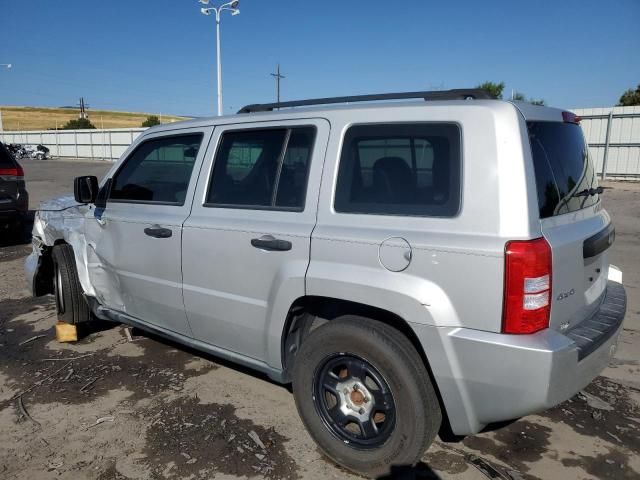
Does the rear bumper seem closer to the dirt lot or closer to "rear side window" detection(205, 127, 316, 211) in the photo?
the dirt lot

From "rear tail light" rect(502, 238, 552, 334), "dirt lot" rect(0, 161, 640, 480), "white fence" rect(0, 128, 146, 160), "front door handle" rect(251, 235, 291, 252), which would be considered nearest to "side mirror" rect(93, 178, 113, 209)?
"dirt lot" rect(0, 161, 640, 480)

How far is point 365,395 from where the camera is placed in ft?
8.76

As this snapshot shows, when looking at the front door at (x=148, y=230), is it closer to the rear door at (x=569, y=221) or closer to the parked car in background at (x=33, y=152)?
the rear door at (x=569, y=221)

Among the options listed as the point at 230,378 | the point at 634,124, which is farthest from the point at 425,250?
the point at 634,124

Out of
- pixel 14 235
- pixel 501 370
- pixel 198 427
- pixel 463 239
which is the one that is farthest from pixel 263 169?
pixel 14 235

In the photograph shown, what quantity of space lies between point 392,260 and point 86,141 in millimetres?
47331

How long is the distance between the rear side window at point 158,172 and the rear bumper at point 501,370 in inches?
80.4

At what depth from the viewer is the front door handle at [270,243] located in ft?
9.21

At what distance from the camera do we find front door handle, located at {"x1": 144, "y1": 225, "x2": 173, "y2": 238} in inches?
136

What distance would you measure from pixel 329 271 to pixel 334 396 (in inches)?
28.7

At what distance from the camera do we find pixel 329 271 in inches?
103

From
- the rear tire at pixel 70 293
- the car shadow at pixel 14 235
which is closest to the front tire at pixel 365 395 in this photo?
the rear tire at pixel 70 293

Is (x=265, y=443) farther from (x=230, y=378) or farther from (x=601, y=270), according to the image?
(x=601, y=270)

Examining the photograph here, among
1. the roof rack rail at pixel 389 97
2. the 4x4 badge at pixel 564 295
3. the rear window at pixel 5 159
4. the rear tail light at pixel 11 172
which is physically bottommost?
→ the 4x4 badge at pixel 564 295
